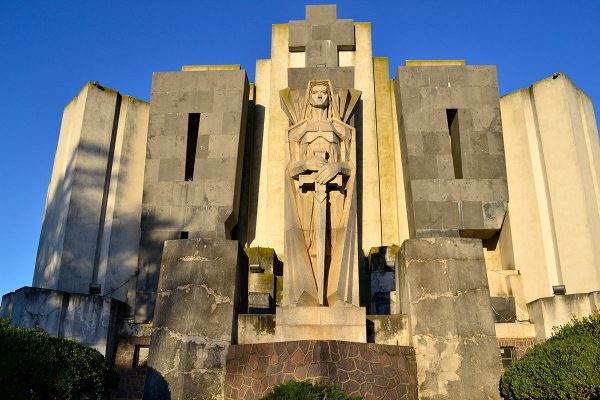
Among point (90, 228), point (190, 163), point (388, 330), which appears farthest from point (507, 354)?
point (90, 228)

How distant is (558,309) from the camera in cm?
1408

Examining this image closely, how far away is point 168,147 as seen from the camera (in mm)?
17047

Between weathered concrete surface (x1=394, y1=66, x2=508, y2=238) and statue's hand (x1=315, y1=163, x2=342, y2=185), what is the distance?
15.4 ft

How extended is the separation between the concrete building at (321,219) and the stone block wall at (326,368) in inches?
2.3

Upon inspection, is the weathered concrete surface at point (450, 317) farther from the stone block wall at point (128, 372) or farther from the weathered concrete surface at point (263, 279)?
the stone block wall at point (128, 372)

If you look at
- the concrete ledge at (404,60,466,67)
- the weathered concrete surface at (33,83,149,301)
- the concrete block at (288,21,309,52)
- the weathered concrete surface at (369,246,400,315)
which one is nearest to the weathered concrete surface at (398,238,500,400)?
the weathered concrete surface at (369,246,400,315)

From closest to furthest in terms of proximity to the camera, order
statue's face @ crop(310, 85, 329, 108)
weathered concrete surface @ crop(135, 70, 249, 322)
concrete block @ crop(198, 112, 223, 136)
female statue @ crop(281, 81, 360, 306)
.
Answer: female statue @ crop(281, 81, 360, 306) < statue's face @ crop(310, 85, 329, 108) < weathered concrete surface @ crop(135, 70, 249, 322) < concrete block @ crop(198, 112, 223, 136)

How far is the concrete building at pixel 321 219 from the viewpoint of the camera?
1091 centimetres

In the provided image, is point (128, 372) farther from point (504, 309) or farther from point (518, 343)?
point (504, 309)

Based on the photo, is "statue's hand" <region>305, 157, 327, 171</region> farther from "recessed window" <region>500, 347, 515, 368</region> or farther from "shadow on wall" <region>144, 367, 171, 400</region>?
"recessed window" <region>500, 347, 515, 368</region>

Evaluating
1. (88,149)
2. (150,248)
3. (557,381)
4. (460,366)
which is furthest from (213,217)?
(557,381)

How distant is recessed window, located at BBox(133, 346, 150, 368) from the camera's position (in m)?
14.4

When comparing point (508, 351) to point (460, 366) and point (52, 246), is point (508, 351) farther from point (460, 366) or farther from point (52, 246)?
point (52, 246)

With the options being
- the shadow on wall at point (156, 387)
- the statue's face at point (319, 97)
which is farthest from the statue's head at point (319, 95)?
the shadow on wall at point (156, 387)
